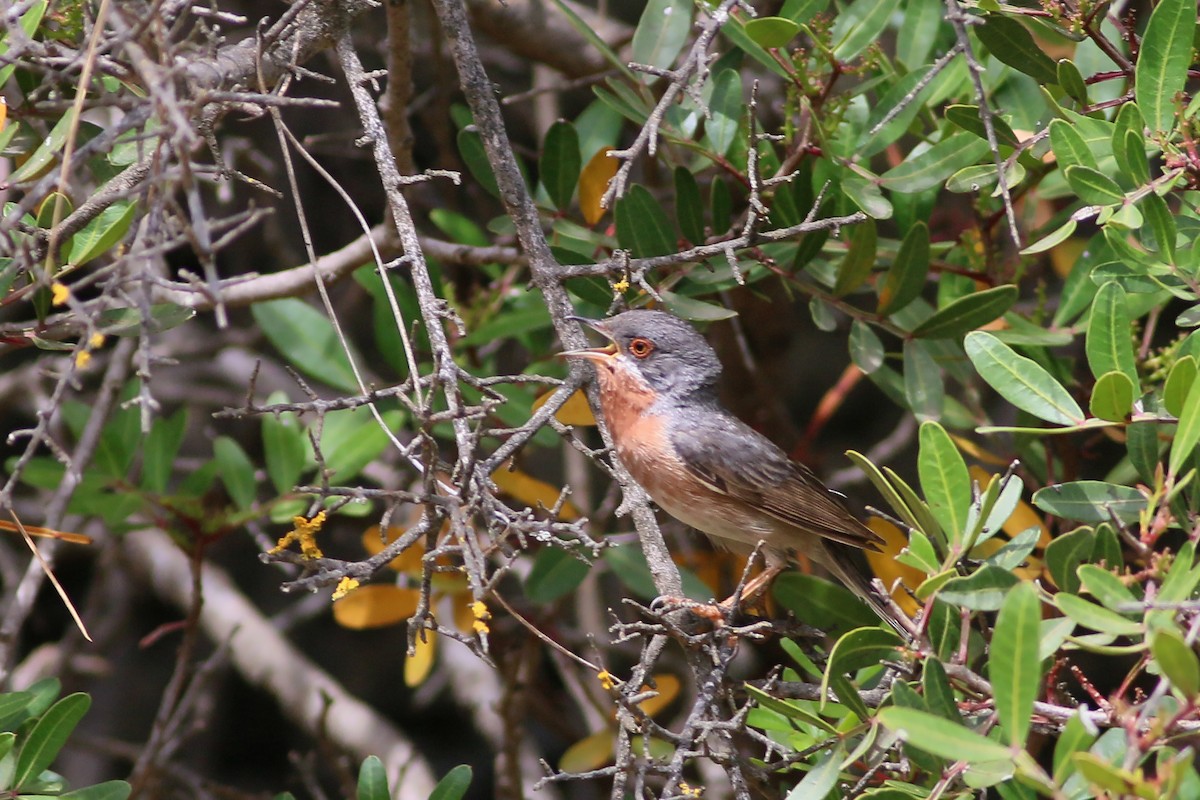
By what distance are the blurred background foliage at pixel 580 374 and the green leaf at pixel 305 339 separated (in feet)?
0.06

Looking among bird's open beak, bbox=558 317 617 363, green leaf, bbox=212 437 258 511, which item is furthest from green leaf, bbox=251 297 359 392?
bird's open beak, bbox=558 317 617 363

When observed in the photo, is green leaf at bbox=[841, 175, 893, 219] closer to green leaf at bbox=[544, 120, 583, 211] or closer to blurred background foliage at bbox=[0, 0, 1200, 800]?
blurred background foliage at bbox=[0, 0, 1200, 800]

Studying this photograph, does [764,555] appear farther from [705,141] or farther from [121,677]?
[121,677]

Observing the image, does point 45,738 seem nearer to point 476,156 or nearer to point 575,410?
point 575,410

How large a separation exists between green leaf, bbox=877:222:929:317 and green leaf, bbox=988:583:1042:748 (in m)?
1.87

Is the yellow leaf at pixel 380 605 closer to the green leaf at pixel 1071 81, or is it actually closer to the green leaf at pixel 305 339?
the green leaf at pixel 305 339

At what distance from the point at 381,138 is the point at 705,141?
1534mm

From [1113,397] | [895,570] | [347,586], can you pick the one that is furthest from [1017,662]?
[895,570]

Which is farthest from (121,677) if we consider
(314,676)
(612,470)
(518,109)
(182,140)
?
(182,140)

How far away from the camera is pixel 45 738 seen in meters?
2.96

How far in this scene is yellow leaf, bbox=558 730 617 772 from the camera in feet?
14.9

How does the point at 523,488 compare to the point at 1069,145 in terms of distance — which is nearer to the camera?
the point at 1069,145

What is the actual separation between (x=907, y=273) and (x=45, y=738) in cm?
284

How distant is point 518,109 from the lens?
6664mm
